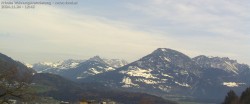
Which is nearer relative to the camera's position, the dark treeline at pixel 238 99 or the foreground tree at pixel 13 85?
the foreground tree at pixel 13 85

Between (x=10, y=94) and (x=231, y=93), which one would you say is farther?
(x=231, y=93)

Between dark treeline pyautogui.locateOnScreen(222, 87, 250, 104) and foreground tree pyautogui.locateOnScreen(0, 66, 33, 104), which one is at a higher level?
foreground tree pyautogui.locateOnScreen(0, 66, 33, 104)

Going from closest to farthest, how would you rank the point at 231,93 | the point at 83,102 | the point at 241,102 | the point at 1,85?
1. the point at 1,85
2. the point at 83,102
3. the point at 241,102
4. the point at 231,93

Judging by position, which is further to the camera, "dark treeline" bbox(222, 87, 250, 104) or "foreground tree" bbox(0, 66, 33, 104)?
"dark treeline" bbox(222, 87, 250, 104)

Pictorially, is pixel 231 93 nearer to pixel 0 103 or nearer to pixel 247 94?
pixel 247 94

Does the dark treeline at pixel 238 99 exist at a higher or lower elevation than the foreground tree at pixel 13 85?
lower

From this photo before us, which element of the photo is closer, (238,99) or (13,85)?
(13,85)

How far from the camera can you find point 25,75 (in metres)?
32.0

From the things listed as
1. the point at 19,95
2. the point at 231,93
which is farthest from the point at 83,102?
the point at 231,93

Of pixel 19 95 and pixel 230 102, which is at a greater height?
pixel 19 95

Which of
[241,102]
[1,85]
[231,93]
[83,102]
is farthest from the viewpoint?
[231,93]

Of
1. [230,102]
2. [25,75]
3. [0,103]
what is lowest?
[230,102]

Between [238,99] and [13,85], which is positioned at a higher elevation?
[13,85]

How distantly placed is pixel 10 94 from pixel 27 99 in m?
1.39
